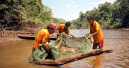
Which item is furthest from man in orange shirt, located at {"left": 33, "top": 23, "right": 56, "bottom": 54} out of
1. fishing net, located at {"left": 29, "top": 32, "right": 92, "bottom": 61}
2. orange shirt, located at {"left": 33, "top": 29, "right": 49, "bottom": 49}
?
fishing net, located at {"left": 29, "top": 32, "right": 92, "bottom": 61}

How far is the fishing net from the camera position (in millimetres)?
3713

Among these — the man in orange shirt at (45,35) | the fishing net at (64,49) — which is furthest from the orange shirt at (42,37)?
the fishing net at (64,49)

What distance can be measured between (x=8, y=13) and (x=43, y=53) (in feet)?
48.2

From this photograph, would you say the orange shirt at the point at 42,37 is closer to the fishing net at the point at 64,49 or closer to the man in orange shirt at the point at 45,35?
the man in orange shirt at the point at 45,35

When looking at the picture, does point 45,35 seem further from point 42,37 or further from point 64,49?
point 64,49

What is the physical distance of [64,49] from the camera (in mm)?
5316

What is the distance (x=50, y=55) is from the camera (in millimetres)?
3967

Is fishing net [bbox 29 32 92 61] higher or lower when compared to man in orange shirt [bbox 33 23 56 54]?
lower

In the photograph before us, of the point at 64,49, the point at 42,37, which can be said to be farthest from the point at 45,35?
the point at 64,49

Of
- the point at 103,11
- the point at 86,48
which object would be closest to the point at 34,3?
the point at 86,48

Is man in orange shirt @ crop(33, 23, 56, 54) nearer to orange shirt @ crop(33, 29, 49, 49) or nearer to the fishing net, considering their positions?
orange shirt @ crop(33, 29, 49, 49)

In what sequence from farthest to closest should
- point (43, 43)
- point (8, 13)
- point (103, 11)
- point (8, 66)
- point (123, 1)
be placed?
point (103, 11), point (123, 1), point (8, 13), point (8, 66), point (43, 43)

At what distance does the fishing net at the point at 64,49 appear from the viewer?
12.2 feet

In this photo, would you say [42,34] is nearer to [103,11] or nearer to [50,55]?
[50,55]
